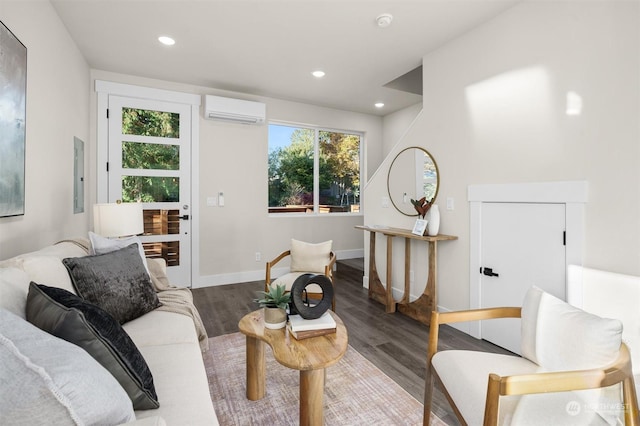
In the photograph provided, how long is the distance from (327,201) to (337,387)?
12.1 feet

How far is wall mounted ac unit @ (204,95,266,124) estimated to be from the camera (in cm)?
391

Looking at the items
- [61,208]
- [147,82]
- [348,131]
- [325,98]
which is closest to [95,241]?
[61,208]

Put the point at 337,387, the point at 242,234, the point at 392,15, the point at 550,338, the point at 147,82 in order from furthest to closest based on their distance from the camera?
the point at 242,234
the point at 147,82
the point at 392,15
the point at 337,387
the point at 550,338

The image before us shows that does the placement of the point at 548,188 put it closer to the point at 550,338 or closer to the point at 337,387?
the point at 550,338

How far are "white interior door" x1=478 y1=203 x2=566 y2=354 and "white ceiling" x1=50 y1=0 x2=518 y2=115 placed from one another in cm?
159

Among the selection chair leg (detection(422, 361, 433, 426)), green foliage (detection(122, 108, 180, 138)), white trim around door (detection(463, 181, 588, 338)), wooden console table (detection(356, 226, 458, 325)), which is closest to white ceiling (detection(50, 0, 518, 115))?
green foliage (detection(122, 108, 180, 138))

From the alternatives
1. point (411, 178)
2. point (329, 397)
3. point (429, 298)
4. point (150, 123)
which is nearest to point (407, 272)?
point (429, 298)

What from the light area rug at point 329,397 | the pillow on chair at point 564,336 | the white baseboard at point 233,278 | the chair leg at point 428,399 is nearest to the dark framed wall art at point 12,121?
the light area rug at point 329,397

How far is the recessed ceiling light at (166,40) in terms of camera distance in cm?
287

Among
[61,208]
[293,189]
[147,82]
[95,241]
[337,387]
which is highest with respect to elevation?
[147,82]

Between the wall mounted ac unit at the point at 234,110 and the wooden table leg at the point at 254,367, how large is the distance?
10.2 feet

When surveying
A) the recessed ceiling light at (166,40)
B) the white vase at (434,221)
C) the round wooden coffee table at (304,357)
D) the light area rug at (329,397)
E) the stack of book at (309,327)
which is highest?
the recessed ceiling light at (166,40)

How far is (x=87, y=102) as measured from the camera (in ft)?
11.2

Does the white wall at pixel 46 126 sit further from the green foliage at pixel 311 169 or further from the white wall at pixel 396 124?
the white wall at pixel 396 124
